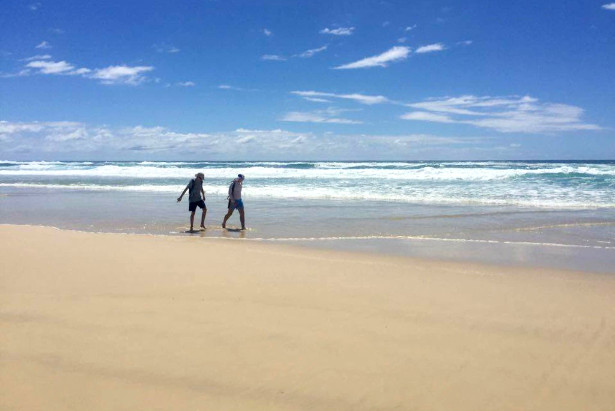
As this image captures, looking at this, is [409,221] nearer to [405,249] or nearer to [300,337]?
[405,249]

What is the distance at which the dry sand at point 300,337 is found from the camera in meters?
3.19

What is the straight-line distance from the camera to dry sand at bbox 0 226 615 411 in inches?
126

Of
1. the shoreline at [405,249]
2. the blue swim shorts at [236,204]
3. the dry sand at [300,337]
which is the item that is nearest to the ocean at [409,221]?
the shoreline at [405,249]

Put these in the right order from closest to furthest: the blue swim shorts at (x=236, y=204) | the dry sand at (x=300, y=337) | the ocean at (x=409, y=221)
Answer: the dry sand at (x=300, y=337) < the ocean at (x=409, y=221) < the blue swim shorts at (x=236, y=204)

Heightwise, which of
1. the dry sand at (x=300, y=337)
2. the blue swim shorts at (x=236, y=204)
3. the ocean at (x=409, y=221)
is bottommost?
the dry sand at (x=300, y=337)

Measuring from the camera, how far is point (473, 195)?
66.8 feet

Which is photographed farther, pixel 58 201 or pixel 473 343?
pixel 58 201

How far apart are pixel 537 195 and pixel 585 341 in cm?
1762

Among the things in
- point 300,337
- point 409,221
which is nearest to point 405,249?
point 409,221

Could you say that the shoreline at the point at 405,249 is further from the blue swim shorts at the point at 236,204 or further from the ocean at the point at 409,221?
the blue swim shorts at the point at 236,204

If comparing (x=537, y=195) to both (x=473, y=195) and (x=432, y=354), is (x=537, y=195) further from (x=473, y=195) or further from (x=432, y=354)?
(x=432, y=354)

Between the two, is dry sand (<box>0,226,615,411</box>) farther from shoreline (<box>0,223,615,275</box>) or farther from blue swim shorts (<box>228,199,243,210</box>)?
blue swim shorts (<box>228,199,243,210</box>)

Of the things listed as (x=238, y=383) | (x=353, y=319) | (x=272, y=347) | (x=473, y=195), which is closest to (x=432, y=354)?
(x=353, y=319)

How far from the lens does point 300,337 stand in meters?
4.09
